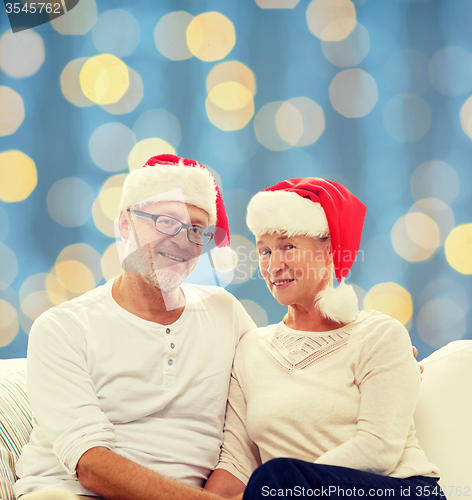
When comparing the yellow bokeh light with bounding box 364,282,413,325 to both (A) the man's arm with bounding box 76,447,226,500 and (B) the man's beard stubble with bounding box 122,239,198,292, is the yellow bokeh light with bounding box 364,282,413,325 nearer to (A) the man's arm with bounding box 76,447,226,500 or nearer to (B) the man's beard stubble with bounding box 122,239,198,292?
(B) the man's beard stubble with bounding box 122,239,198,292

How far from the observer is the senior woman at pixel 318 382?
1.02 meters

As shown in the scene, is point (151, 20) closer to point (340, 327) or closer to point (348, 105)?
point (348, 105)

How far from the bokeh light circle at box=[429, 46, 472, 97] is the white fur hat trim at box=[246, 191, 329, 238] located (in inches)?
50.5

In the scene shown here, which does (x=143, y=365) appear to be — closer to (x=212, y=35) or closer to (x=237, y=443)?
(x=237, y=443)

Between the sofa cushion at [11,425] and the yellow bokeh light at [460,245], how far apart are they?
1954 mm

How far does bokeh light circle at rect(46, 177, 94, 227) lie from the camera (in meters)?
2.16

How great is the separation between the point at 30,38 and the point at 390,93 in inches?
72.9

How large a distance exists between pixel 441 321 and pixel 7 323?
7.17 ft

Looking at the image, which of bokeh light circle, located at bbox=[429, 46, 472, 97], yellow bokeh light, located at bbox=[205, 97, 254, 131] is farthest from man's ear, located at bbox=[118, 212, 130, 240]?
bokeh light circle, located at bbox=[429, 46, 472, 97]

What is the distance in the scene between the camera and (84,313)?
1.29m

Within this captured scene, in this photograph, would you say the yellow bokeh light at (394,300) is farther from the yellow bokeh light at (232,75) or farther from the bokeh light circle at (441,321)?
the yellow bokeh light at (232,75)

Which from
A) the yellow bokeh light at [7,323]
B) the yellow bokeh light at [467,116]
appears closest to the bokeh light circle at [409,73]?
the yellow bokeh light at [467,116]

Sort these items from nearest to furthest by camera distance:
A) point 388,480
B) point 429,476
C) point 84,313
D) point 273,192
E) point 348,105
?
point 388,480
point 429,476
point 84,313
point 273,192
point 348,105

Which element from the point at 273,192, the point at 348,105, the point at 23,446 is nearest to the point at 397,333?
the point at 273,192
